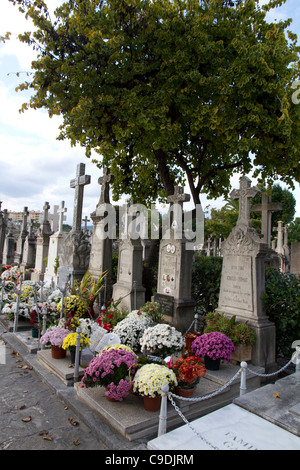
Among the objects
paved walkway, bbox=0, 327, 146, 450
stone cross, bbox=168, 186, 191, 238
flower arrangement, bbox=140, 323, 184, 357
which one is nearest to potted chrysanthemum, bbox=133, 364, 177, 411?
paved walkway, bbox=0, 327, 146, 450

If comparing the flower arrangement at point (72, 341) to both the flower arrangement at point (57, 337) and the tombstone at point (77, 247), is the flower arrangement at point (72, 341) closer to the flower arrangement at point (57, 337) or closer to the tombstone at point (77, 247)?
the flower arrangement at point (57, 337)

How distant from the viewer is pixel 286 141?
888cm

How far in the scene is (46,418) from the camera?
164 inches

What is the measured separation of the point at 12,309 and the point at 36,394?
379cm

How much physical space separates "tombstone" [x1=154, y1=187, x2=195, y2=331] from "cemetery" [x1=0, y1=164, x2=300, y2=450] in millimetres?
27

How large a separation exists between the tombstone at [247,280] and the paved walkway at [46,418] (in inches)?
135

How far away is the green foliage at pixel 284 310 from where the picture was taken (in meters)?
6.14

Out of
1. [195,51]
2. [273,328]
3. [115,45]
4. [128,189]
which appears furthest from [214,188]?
[273,328]

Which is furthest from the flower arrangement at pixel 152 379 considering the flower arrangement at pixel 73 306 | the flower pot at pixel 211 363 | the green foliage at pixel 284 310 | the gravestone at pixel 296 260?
the gravestone at pixel 296 260

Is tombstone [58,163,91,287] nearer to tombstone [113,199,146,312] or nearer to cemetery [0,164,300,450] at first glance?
cemetery [0,164,300,450]

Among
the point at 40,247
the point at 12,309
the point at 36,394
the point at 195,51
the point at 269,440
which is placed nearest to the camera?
the point at 269,440

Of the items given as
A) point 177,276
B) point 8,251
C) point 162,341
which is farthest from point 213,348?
point 8,251

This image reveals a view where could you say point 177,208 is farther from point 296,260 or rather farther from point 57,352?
point 296,260

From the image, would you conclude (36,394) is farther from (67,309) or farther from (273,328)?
(273,328)
